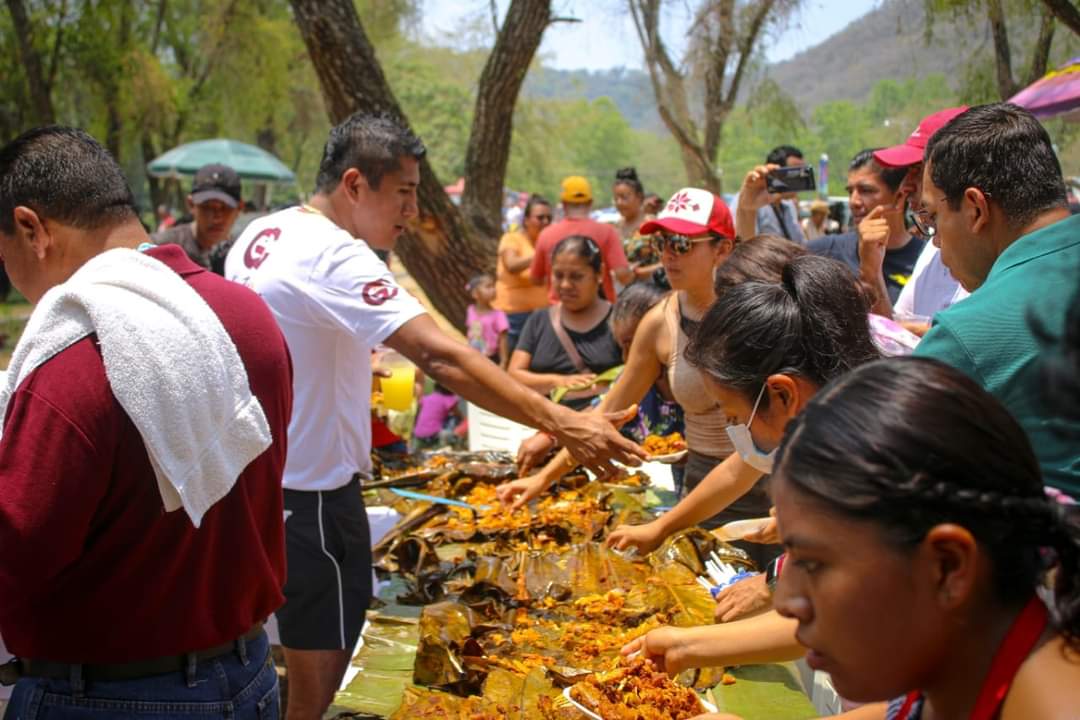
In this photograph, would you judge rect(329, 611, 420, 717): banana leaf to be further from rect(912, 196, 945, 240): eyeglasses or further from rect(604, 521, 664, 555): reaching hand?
rect(912, 196, 945, 240): eyeglasses

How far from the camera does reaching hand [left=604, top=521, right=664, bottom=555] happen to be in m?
3.46

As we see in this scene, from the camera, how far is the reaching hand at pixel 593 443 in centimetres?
350

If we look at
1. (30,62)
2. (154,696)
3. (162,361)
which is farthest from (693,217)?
(30,62)

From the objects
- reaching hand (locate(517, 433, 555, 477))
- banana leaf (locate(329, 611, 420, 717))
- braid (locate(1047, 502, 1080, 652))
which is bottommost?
banana leaf (locate(329, 611, 420, 717))

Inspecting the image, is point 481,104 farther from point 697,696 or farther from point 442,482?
point 697,696

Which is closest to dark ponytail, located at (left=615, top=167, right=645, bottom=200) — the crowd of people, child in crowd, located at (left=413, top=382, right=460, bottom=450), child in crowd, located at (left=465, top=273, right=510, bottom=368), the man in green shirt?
child in crowd, located at (left=465, top=273, right=510, bottom=368)

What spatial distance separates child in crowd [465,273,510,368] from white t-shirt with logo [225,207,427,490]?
4.77 metres

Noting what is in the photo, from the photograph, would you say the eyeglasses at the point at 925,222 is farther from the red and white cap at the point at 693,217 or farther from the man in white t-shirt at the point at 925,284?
the red and white cap at the point at 693,217

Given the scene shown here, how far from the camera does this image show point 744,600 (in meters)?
2.67

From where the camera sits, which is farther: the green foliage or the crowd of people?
the green foliage

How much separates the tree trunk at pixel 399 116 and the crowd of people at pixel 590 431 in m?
4.53

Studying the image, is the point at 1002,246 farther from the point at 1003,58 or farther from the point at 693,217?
the point at 1003,58

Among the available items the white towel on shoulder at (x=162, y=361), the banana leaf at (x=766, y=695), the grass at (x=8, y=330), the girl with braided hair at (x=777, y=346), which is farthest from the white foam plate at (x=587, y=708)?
the grass at (x=8, y=330)

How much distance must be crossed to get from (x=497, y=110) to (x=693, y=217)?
529cm
